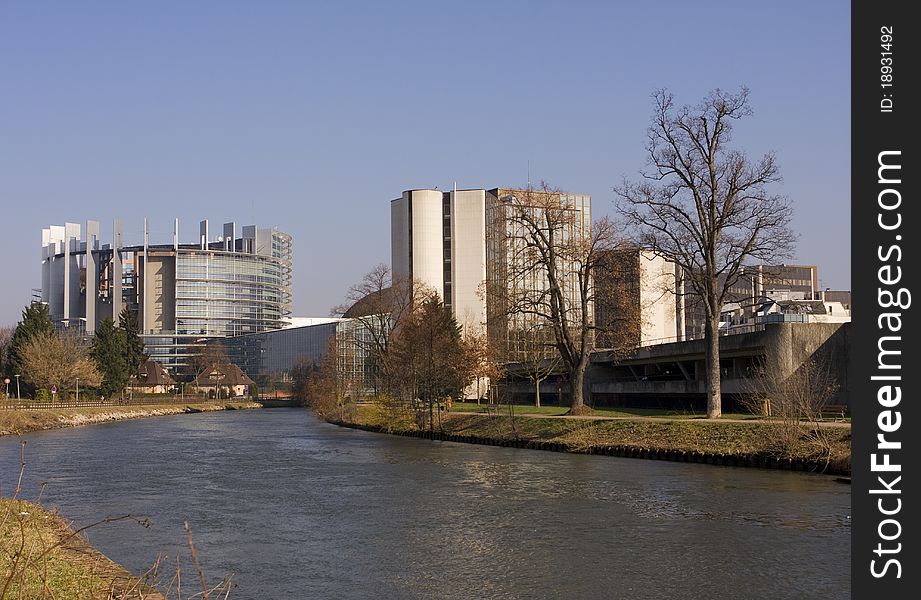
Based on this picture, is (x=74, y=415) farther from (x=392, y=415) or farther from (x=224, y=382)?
(x=224, y=382)

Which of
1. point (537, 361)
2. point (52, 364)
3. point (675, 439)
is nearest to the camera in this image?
point (675, 439)

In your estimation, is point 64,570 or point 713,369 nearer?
point 64,570

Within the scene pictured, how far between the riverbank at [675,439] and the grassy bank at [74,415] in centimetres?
2636

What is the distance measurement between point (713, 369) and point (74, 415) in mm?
59528

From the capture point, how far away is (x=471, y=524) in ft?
82.3

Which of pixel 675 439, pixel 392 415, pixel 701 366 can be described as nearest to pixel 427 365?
pixel 392 415

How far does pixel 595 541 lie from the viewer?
22.4 meters

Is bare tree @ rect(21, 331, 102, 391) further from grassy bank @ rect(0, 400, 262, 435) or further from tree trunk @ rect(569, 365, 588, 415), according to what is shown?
tree trunk @ rect(569, 365, 588, 415)

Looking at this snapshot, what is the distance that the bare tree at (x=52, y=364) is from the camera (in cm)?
10069

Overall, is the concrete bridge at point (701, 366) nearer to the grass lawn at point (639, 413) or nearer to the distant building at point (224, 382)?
the grass lawn at point (639, 413)

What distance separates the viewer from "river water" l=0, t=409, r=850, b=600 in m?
18.4

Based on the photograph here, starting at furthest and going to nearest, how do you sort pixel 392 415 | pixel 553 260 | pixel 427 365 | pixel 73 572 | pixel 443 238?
pixel 443 238 → pixel 392 415 → pixel 427 365 → pixel 553 260 → pixel 73 572

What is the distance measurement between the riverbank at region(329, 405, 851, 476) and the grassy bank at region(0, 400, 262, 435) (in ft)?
86.5

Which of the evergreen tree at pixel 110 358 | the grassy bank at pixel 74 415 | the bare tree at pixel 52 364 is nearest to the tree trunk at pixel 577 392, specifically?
the grassy bank at pixel 74 415
